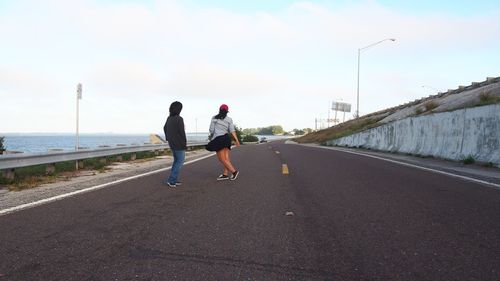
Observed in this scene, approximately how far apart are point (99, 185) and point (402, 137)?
16.1 metres

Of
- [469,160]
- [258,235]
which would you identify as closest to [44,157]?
[258,235]

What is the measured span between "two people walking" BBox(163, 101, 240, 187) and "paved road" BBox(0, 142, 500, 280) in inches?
40.9

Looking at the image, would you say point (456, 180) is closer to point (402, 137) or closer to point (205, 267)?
point (205, 267)

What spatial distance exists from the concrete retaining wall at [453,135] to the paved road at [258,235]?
564 centimetres

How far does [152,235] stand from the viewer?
192 inches

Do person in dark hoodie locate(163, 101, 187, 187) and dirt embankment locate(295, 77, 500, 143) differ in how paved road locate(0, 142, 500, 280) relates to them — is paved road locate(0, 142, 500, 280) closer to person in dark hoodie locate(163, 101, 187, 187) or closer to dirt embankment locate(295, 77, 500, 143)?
person in dark hoodie locate(163, 101, 187, 187)

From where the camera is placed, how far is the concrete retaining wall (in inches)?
513

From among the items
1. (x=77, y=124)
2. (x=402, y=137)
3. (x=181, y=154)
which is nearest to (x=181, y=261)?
(x=181, y=154)

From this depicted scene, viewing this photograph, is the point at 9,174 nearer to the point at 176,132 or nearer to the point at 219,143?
the point at 176,132

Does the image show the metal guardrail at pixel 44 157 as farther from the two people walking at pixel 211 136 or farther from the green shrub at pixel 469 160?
the green shrub at pixel 469 160

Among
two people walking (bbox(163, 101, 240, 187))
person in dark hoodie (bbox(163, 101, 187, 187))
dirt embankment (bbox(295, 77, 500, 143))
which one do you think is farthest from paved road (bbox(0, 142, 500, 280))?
dirt embankment (bbox(295, 77, 500, 143))

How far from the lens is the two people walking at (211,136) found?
9.27m

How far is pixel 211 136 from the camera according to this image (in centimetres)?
1022

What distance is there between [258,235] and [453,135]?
499 inches
